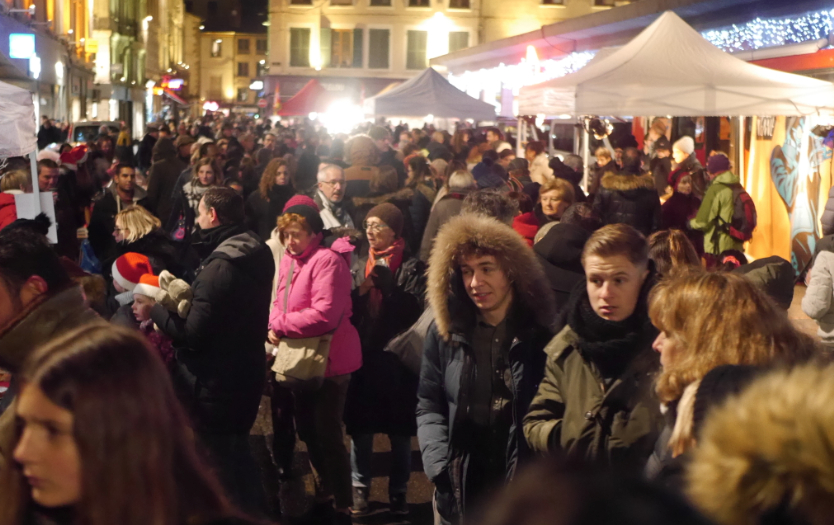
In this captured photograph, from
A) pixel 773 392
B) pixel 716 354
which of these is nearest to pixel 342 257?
pixel 716 354

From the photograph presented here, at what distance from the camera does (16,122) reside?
7.67m

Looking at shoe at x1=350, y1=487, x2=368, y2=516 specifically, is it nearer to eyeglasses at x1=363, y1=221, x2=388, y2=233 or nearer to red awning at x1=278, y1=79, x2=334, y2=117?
eyeglasses at x1=363, y1=221, x2=388, y2=233

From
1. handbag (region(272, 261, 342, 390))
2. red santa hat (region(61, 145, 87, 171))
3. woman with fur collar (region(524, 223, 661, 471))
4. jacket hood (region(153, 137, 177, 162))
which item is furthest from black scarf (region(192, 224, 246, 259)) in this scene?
jacket hood (region(153, 137, 177, 162))

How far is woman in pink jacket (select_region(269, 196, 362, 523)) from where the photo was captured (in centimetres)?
520

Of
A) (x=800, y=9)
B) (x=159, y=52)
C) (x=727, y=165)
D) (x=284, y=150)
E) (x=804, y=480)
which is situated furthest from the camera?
(x=159, y=52)

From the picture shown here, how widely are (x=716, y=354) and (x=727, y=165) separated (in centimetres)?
764

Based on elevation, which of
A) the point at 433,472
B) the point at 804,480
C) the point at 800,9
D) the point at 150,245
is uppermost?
the point at 800,9

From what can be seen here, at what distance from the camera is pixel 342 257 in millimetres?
5465

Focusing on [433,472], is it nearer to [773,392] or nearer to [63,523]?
[63,523]

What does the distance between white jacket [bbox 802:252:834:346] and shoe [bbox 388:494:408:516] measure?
111 inches

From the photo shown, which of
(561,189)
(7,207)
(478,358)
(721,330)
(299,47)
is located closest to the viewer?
(721,330)

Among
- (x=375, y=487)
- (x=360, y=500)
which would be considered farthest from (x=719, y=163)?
(x=360, y=500)

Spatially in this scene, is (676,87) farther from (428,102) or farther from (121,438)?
(428,102)

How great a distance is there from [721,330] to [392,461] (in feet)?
10.8
